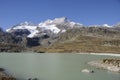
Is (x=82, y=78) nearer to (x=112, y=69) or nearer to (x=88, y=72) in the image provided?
(x=88, y=72)

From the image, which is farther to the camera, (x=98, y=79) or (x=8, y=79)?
(x=98, y=79)

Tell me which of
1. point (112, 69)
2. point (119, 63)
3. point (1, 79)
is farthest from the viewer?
point (119, 63)

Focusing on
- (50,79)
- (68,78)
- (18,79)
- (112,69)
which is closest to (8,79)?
(18,79)

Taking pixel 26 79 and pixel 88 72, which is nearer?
pixel 26 79

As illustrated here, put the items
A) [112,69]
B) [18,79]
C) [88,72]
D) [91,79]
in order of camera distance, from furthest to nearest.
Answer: [112,69], [88,72], [91,79], [18,79]

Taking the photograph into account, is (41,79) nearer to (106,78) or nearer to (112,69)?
(106,78)

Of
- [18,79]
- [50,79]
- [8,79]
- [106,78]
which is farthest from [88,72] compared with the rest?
[8,79]

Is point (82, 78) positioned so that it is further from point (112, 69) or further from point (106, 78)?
point (112, 69)

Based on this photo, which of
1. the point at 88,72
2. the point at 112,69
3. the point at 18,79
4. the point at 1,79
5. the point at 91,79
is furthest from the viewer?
the point at 112,69

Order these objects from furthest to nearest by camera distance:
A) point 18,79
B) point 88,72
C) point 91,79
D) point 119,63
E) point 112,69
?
point 119,63
point 112,69
point 88,72
point 91,79
point 18,79
